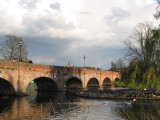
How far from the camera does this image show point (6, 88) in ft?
93.7

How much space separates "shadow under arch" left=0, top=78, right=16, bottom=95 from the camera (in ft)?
91.1

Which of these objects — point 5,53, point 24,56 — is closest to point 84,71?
point 24,56

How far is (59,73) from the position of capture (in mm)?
37625

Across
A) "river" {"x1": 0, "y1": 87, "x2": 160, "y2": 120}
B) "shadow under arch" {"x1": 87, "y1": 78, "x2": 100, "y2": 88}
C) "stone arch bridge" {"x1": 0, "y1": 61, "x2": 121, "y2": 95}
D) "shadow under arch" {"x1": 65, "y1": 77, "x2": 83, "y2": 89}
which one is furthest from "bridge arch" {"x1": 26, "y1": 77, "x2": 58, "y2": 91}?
"shadow under arch" {"x1": 87, "y1": 78, "x2": 100, "y2": 88}

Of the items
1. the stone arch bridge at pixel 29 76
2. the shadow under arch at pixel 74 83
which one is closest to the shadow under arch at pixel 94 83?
the shadow under arch at pixel 74 83

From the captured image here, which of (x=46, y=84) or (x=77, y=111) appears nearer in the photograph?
(x=77, y=111)

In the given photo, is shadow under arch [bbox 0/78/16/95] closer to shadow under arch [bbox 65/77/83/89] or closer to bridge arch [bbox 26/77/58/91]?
bridge arch [bbox 26/77/58/91]

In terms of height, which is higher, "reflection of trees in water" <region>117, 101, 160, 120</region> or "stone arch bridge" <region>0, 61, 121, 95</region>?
"stone arch bridge" <region>0, 61, 121, 95</region>

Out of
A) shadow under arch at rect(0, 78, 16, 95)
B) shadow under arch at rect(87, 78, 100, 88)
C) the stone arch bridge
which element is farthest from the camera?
shadow under arch at rect(87, 78, 100, 88)

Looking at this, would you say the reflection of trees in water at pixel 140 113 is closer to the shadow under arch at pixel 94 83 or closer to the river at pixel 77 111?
the river at pixel 77 111

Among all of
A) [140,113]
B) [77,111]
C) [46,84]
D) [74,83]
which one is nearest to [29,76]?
[46,84]

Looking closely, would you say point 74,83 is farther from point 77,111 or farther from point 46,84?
point 77,111

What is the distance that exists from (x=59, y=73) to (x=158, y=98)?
60.7 ft

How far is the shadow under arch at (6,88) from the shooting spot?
2776cm
